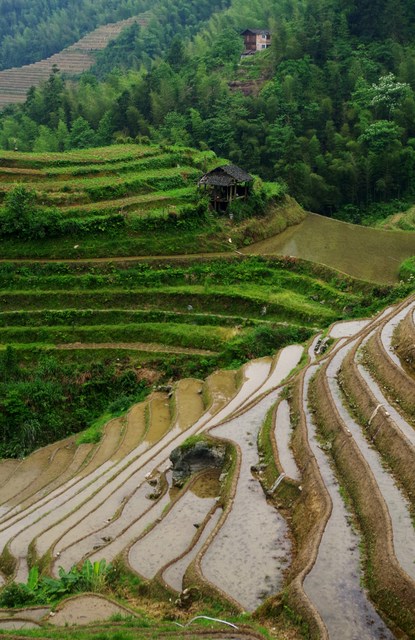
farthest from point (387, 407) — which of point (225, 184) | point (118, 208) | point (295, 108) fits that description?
point (295, 108)

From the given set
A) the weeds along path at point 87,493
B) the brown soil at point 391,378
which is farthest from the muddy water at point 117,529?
the brown soil at point 391,378

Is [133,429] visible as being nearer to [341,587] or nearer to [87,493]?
[87,493]

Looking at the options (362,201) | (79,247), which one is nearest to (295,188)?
(362,201)

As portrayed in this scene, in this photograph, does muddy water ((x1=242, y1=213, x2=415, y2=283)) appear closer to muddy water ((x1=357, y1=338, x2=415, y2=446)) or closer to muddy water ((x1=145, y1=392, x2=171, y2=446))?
muddy water ((x1=145, y1=392, x2=171, y2=446))

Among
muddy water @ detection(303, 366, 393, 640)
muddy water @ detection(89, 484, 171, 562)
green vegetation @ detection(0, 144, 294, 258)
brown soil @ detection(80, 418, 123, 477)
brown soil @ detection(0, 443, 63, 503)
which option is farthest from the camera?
green vegetation @ detection(0, 144, 294, 258)

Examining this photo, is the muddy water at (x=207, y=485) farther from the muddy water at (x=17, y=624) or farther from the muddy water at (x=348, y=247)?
the muddy water at (x=348, y=247)

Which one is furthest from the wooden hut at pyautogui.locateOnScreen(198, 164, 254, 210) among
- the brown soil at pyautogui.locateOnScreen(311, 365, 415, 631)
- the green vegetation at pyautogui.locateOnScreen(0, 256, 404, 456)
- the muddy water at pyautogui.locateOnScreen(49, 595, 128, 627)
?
the muddy water at pyautogui.locateOnScreen(49, 595, 128, 627)
